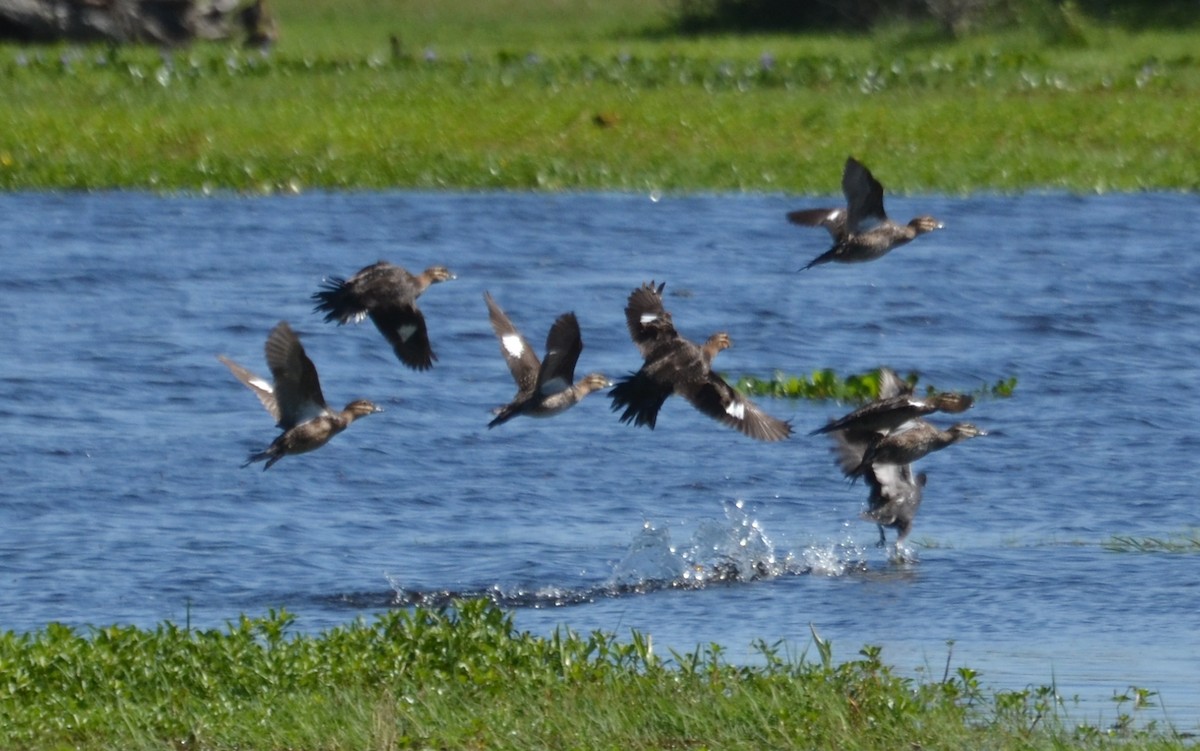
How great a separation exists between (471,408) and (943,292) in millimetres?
5212

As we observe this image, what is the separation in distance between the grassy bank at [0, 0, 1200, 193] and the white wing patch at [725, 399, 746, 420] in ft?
36.0

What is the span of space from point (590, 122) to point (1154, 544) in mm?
12276

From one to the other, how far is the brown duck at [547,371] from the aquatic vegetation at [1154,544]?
254 centimetres

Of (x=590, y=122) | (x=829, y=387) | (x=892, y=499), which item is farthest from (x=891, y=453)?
(x=590, y=122)

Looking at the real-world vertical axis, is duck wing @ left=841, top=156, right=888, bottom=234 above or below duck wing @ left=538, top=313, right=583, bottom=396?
above

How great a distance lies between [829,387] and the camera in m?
14.2

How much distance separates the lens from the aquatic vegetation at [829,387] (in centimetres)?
1414

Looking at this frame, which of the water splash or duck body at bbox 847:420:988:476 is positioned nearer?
the water splash

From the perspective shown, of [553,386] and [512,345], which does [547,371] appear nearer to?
[553,386]

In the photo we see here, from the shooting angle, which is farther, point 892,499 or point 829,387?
point 829,387

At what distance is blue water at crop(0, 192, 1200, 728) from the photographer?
967 centimetres

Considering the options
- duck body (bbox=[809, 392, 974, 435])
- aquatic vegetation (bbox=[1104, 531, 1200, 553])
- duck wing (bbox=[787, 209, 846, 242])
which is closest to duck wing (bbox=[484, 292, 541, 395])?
duck body (bbox=[809, 392, 974, 435])

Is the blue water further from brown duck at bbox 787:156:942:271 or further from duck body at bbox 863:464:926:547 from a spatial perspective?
brown duck at bbox 787:156:942:271

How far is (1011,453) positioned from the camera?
12992mm
